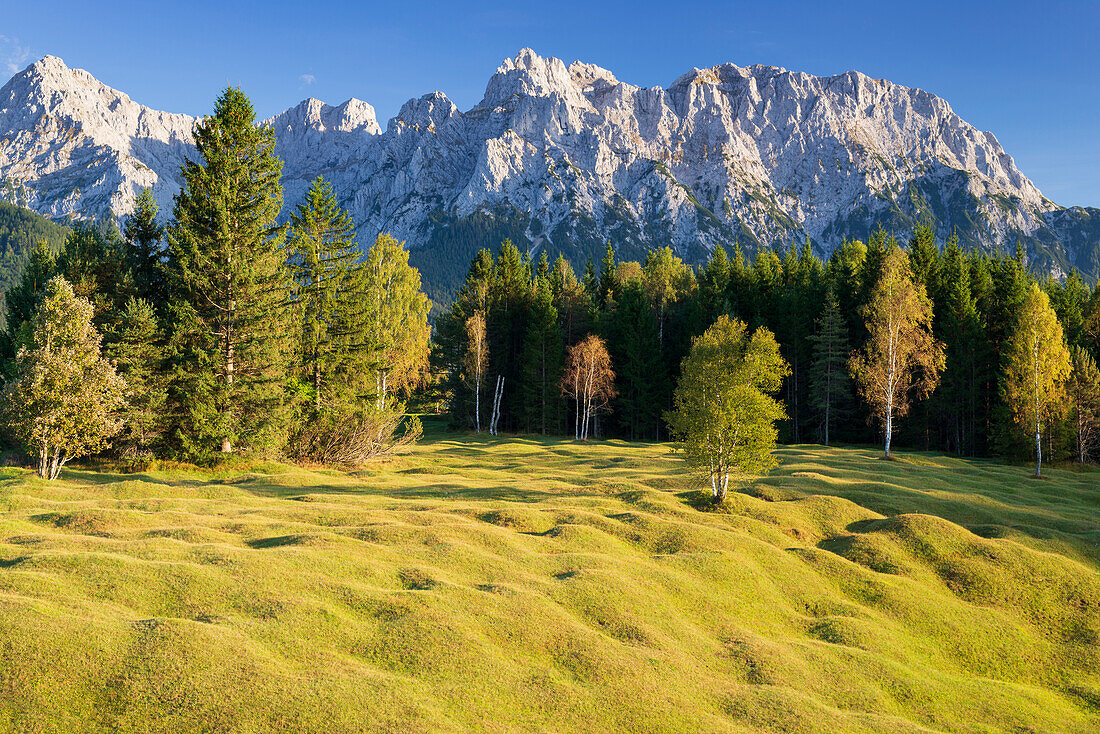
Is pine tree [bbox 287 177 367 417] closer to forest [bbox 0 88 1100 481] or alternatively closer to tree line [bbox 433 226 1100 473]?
forest [bbox 0 88 1100 481]

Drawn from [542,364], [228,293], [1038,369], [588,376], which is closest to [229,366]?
[228,293]

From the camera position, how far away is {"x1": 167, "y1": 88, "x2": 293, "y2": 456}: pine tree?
39.9 meters

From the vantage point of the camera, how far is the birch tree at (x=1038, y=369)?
53.3 m

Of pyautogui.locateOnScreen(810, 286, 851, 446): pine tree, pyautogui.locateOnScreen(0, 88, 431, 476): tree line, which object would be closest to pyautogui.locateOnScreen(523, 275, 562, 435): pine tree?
pyautogui.locateOnScreen(0, 88, 431, 476): tree line

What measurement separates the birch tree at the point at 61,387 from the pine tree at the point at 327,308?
15.3 m

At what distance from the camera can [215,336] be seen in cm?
4153

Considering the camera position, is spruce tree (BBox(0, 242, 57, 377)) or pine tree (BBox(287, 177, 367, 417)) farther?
spruce tree (BBox(0, 242, 57, 377))

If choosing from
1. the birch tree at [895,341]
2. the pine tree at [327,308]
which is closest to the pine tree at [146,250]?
the pine tree at [327,308]

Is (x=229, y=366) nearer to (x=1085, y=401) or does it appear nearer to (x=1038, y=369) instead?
(x=1038, y=369)

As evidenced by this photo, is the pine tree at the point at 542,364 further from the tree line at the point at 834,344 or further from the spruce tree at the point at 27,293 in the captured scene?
the spruce tree at the point at 27,293

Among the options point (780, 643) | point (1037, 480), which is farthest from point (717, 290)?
point (780, 643)

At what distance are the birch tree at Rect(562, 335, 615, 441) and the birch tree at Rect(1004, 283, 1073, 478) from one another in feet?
146

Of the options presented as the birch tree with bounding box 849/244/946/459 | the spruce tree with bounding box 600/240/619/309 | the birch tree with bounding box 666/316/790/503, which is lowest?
the birch tree with bounding box 666/316/790/503

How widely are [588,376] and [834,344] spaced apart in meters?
33.4
